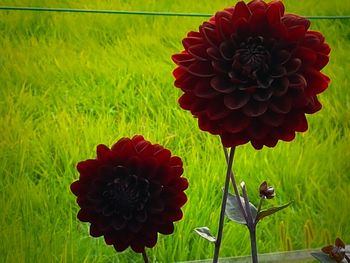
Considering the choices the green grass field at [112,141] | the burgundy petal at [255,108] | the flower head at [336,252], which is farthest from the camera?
the green grass field at [112,141]

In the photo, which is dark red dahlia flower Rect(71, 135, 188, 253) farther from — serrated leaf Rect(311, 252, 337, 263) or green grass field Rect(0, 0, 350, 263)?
green grass field Rect(0, 0, 350, 263)

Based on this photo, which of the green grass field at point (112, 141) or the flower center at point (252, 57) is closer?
the flower center at point (252, 57)

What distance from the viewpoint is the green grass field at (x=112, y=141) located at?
99 cm

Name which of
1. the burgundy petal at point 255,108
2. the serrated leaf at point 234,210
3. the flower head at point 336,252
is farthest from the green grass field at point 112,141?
the burgundy petal at point 255,108

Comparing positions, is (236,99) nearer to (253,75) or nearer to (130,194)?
(253,75)

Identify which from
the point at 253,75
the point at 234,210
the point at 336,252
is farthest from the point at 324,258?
the point at 253,75

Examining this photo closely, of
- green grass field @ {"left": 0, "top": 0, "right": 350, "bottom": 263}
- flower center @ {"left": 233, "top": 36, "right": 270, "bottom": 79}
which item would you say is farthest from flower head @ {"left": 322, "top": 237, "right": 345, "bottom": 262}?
green grass field @ {"left": 0, "top": 0, "right": 350, "bottom": 263}

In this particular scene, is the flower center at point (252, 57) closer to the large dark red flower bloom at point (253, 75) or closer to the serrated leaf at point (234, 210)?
the large dark red flower bloom at point (253, 75)

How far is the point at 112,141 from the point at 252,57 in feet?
1.50

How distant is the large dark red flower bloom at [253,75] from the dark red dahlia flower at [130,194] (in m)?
0.09

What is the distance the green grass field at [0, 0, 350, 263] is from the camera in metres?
0.99

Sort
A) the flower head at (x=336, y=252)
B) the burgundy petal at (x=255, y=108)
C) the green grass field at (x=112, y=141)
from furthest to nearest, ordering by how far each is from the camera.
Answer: the green grass field at (x=112, y=141) < the flower head at (x=336, y=252) < the burgundy petal at (x=255, y=108)

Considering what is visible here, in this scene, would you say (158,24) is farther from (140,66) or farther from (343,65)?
(343,65)

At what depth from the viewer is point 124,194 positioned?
66 centimetres
